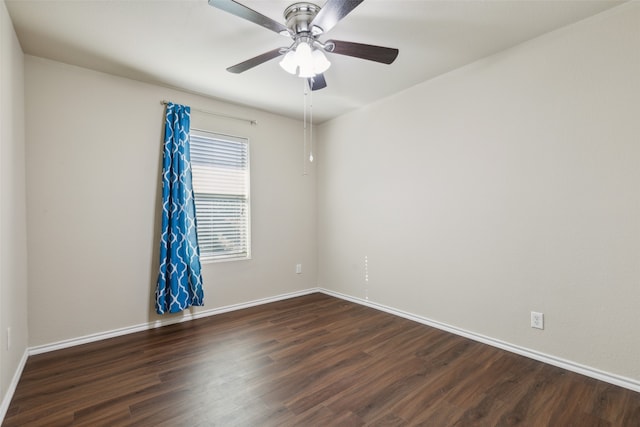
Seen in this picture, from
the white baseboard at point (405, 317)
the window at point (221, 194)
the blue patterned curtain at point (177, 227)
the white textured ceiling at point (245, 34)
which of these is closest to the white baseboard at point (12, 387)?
the white baseboard at point (405, 317)

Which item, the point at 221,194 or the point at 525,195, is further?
the point at 221,194

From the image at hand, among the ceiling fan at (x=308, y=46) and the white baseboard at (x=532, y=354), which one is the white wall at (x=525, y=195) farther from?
the ceiling fan at (x=308, y=46)

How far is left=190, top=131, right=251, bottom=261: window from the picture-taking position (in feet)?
11.4

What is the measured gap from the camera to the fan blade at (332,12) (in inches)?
60.9

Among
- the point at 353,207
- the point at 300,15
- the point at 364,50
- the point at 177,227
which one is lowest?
the point at 177,227

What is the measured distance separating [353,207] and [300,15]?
2383mm

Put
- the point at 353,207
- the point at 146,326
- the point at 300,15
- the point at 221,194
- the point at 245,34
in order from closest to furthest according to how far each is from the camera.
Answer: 1. the point at 300,15
2. the point at 245,34
3. the point at 146,326
4. the point at 221,194
5. the point at 353,207

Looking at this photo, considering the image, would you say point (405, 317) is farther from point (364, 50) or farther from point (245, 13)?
point (245, 13)

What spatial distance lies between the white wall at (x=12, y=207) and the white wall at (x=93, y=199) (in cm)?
13

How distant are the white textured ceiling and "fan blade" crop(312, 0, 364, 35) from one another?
0.31m

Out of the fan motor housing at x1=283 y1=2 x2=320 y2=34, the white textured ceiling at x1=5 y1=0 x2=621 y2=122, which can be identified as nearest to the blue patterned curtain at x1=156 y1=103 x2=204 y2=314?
the white textured ceiling at x1=5 y1=0 x2=621 y2=122

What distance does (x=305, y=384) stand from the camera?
207 centimetres

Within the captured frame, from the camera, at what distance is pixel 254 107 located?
151 inches

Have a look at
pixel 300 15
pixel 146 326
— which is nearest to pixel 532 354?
pixel 300 15
